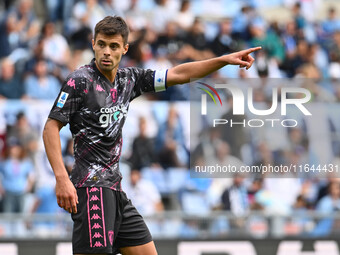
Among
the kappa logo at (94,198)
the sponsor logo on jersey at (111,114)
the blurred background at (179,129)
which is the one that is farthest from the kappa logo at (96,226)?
the blurred background at (179,129)

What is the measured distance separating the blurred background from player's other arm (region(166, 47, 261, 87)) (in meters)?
3.42

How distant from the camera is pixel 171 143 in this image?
9.62 meters

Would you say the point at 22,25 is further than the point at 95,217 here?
Yes

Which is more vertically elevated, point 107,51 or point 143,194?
point 107,51

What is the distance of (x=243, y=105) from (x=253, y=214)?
170 centimetres

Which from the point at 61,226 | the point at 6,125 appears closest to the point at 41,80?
the point at 6,125

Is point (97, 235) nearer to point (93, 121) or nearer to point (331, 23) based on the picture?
point (93, 121)

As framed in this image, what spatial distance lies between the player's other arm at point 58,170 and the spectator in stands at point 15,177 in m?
4.87

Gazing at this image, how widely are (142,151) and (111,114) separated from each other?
4.97 meters

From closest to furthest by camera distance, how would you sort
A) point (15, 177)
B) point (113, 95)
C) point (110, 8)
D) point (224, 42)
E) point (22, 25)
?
point (113, 95), point (15, 177), point (22, 25), point (110, 8), point (224, 42)

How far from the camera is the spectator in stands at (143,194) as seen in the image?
8914 millimetres

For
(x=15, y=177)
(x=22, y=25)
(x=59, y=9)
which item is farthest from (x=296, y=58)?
(x=15, y=177)

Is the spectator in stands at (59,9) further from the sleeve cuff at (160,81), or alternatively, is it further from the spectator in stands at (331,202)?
A: the sleeve cuff at (160,81)

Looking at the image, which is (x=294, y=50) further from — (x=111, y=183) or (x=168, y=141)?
(x=111, y=183)
